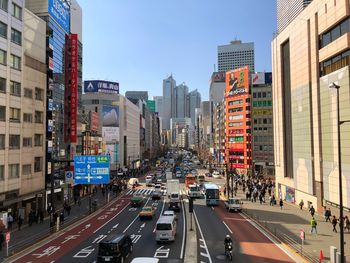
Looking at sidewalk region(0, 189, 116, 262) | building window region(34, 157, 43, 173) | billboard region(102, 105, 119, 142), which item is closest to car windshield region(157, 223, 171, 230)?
sidewalk region(0, 189, 116, 262)

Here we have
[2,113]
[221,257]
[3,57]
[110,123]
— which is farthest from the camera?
[110,123]

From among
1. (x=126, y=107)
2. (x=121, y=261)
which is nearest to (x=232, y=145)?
(x=126, y=107)

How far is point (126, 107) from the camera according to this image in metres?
138

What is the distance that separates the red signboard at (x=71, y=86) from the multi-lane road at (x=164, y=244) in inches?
669

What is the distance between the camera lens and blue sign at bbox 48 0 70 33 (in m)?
52.4

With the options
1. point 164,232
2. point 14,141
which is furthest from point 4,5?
point 164,232

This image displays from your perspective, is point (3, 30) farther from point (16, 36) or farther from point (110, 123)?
point (110, 123)

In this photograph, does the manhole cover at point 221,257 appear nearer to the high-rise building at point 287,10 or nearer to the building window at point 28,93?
the building window at point 28,93

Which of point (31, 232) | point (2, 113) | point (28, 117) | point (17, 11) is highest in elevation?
point (17, 11)

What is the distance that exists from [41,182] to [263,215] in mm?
28257

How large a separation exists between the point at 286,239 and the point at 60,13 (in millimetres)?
45640

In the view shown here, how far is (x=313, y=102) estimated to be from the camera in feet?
149

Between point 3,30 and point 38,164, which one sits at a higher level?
point 3,30

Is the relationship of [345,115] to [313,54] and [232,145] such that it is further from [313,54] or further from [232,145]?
[232,145]
